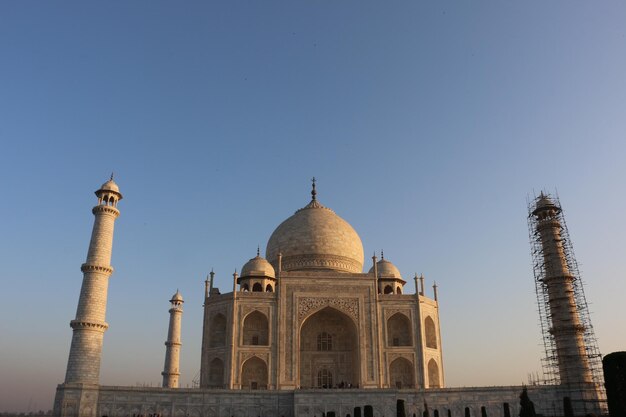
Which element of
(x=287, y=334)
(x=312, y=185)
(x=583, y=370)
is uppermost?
(x=312, y=185)

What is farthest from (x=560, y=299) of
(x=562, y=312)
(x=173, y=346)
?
(x=173, y=346)

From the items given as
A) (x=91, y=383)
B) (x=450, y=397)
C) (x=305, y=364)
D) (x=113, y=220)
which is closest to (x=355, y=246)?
(x=305, y=364)

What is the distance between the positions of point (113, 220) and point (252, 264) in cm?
716

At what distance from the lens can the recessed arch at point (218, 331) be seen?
2573 centimetres

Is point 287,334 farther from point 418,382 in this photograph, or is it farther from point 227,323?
point 418,382

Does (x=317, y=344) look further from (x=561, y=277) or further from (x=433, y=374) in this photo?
(x=561, y=277)

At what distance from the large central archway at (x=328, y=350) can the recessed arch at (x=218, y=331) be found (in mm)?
3642

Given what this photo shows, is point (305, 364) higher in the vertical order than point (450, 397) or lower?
higher

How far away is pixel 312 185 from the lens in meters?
34.4

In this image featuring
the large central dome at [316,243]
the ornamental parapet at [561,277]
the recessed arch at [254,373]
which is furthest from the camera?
the large central dome at [316,243]

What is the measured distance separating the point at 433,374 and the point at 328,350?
16.4 feet

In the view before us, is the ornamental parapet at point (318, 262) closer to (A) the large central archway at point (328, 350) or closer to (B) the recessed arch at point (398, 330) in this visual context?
(A) the large central archway at point (328, 350)

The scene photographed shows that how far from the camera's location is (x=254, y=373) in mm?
24812

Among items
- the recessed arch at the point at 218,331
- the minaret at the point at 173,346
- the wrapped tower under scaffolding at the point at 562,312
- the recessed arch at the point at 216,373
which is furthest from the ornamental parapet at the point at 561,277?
the minaret at the point at 173,346
